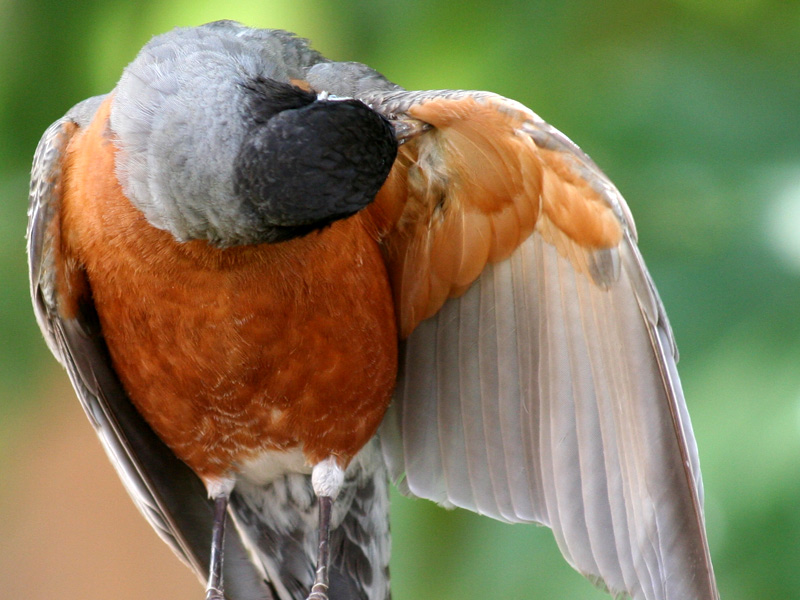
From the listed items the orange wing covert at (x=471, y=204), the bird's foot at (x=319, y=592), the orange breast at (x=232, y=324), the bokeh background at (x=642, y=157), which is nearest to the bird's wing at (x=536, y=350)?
the orange wing covert at (x=471, y=204)

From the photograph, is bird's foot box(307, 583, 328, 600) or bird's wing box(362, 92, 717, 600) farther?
bird's foot box(307, 583, 328, 600)

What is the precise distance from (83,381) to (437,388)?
0.86 m

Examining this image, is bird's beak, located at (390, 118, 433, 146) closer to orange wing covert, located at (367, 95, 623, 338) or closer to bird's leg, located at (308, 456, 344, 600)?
orange wing covert, located at (367, 95, 623, 338)

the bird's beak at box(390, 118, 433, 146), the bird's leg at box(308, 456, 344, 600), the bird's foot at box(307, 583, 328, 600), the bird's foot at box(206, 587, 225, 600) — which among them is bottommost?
the bird's foot at box(206, 587, 225, 600)

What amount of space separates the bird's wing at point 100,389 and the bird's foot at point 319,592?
28cm

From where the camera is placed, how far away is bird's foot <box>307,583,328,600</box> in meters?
2.13

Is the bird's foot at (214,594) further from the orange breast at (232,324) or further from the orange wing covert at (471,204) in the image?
the orange wing covert at (471,204)

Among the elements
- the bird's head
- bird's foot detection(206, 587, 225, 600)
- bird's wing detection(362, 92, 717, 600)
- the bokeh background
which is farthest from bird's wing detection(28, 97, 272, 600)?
the bokeh background

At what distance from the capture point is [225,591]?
2336 mm

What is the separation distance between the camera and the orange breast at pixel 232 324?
1802 millimetres

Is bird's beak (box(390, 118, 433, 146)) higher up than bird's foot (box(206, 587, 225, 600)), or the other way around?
bird's beak (box(390, 118, 433, 146))

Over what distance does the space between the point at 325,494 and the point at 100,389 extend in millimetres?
596

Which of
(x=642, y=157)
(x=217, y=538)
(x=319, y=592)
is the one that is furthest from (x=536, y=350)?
(x=642, y=157)

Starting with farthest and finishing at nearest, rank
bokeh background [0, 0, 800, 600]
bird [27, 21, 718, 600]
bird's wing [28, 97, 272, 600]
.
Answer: bokeh background [0, 0, 800, 600]
bird's wing [28, 97, 272, 600]
bird [27, 21, 718, 600]
